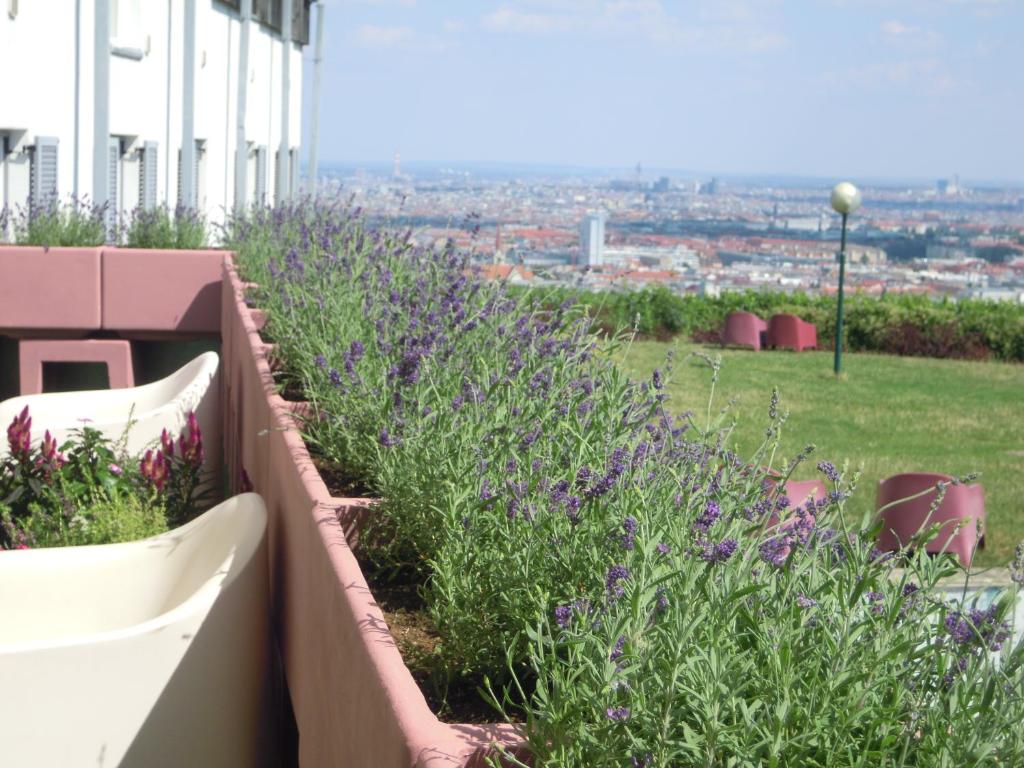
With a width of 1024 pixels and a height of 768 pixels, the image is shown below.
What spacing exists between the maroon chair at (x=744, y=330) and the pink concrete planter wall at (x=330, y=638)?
18.0 meters

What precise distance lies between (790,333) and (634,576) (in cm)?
2129

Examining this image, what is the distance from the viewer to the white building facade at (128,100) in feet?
37.8

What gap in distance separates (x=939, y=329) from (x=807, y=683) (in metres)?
21.9

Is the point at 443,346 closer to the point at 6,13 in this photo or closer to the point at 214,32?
the point at 6,13

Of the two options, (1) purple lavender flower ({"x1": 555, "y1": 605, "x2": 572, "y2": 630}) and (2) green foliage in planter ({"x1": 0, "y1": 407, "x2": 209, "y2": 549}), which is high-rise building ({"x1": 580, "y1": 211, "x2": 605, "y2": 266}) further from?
(1) purple lavender flower ({"x1": 555, "y1": 605, "x2": 572, "y2": 630})

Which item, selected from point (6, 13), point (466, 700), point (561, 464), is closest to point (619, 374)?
point (561, 464)

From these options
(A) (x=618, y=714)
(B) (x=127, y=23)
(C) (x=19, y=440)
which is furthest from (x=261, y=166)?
(A) (x=618, y=714)

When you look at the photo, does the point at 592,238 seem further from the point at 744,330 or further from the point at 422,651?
the point at 744,330

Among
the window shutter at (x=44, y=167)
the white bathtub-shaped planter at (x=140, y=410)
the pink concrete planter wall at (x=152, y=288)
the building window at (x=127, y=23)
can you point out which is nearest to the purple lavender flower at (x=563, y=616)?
the white bathtub-shaped planter at (x=140, y=410)

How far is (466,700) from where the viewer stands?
241 cm

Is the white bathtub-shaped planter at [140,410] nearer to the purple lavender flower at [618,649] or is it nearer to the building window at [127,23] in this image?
the purple lavender flower at [618,649]

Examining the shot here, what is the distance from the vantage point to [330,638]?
8.79 ft

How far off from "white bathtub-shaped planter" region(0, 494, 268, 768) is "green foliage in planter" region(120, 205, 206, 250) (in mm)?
7076

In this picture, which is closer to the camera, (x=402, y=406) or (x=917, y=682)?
(x=917, y=682)
